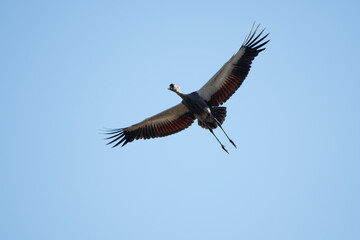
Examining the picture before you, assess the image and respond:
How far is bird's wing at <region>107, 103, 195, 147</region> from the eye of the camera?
1645 centimetres

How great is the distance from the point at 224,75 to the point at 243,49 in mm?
940

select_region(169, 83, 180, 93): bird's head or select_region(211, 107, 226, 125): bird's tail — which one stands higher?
select_region(169, 83, 180, 93): bird's head

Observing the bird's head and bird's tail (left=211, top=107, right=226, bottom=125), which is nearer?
bird's tail (left=211, top=107, right=226, bottom=125)

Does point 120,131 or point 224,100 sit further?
point 120,131

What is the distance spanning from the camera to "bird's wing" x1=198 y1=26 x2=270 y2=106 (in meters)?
15.3

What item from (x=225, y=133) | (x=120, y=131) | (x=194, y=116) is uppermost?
(x=120, y=131)

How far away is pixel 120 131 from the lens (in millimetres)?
17031

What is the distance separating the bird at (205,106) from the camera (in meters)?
15.3

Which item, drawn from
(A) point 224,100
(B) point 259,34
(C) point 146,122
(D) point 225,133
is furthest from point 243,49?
(C) point 146,122

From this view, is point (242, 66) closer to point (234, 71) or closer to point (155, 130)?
point (234, 71)

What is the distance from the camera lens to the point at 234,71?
50.6 feet

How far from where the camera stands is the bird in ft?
50.3

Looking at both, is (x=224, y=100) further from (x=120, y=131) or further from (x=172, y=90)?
(x=120, y=131)

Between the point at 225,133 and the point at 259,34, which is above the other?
the point at 259,34
